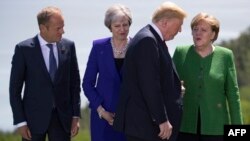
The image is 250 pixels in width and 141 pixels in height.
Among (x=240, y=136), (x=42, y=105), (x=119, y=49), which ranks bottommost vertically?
(x=240, y=136)

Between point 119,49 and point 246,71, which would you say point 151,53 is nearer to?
point 119,49

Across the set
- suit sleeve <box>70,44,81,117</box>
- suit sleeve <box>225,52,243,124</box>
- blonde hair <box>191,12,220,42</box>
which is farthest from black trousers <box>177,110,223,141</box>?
suit sleeve <box>70,44,81,117</box>

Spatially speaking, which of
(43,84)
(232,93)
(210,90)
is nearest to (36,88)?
(43,84)

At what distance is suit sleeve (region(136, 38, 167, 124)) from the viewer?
5.10 m

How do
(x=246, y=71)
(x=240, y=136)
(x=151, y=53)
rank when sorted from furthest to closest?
1. (x=246, y=71)
2. (x=240, y=136)
3. (x=151, y=53)

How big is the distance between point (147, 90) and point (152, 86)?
0.15 ft

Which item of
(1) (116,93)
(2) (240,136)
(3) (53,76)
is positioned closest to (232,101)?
(2) (240,136)

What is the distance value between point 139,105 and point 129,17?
890 millimetres

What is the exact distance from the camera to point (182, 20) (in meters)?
5.39

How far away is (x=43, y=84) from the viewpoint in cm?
591

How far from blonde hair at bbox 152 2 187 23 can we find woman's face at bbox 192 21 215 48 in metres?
0.56

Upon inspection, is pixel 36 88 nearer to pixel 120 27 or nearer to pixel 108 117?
pixel 108 117

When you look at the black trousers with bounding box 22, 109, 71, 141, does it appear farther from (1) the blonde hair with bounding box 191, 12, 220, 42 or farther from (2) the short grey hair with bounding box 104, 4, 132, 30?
(1) the blonde hair with bounding box 191, 12, 220, 42

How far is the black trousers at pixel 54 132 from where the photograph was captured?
19.4 feet
